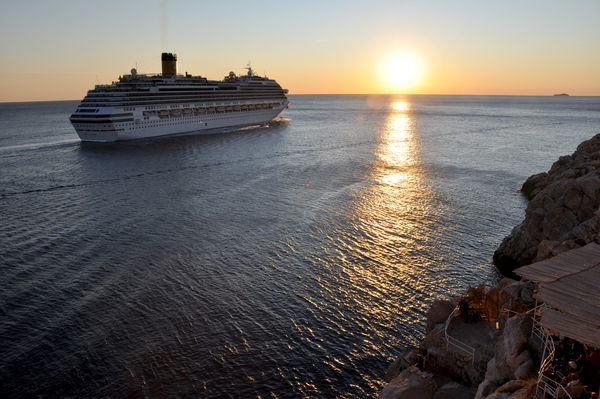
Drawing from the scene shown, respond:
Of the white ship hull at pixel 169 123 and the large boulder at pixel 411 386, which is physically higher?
the white ship hull at pixel 169 123

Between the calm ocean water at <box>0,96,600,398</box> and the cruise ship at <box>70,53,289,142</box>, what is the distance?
81.1ft

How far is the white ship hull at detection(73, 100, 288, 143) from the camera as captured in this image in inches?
2842

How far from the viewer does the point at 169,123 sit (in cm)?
8419

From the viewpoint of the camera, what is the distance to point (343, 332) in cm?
1733

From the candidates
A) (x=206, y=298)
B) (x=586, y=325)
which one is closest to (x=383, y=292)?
(x=206, y=298)

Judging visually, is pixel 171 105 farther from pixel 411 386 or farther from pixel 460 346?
pixel 411 386

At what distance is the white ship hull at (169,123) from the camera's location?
Answer: 72188 mm

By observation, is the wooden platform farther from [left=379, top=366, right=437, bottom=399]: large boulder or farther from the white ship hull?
the white ship hull

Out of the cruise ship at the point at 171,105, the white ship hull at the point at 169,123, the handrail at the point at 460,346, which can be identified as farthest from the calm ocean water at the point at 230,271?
the cruise ship at the point at 171,105

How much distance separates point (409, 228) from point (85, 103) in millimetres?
69027

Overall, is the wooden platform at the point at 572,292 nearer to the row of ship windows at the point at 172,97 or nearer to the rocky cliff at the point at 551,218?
the rocky cliff at the point at 551,218

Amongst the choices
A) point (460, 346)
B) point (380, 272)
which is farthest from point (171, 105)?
point (460, 346)

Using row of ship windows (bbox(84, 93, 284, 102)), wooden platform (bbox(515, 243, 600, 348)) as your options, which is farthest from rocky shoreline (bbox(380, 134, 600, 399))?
row of ship windows (bbox(84, 93, 284, 102))

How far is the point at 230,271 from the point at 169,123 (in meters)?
69.4
